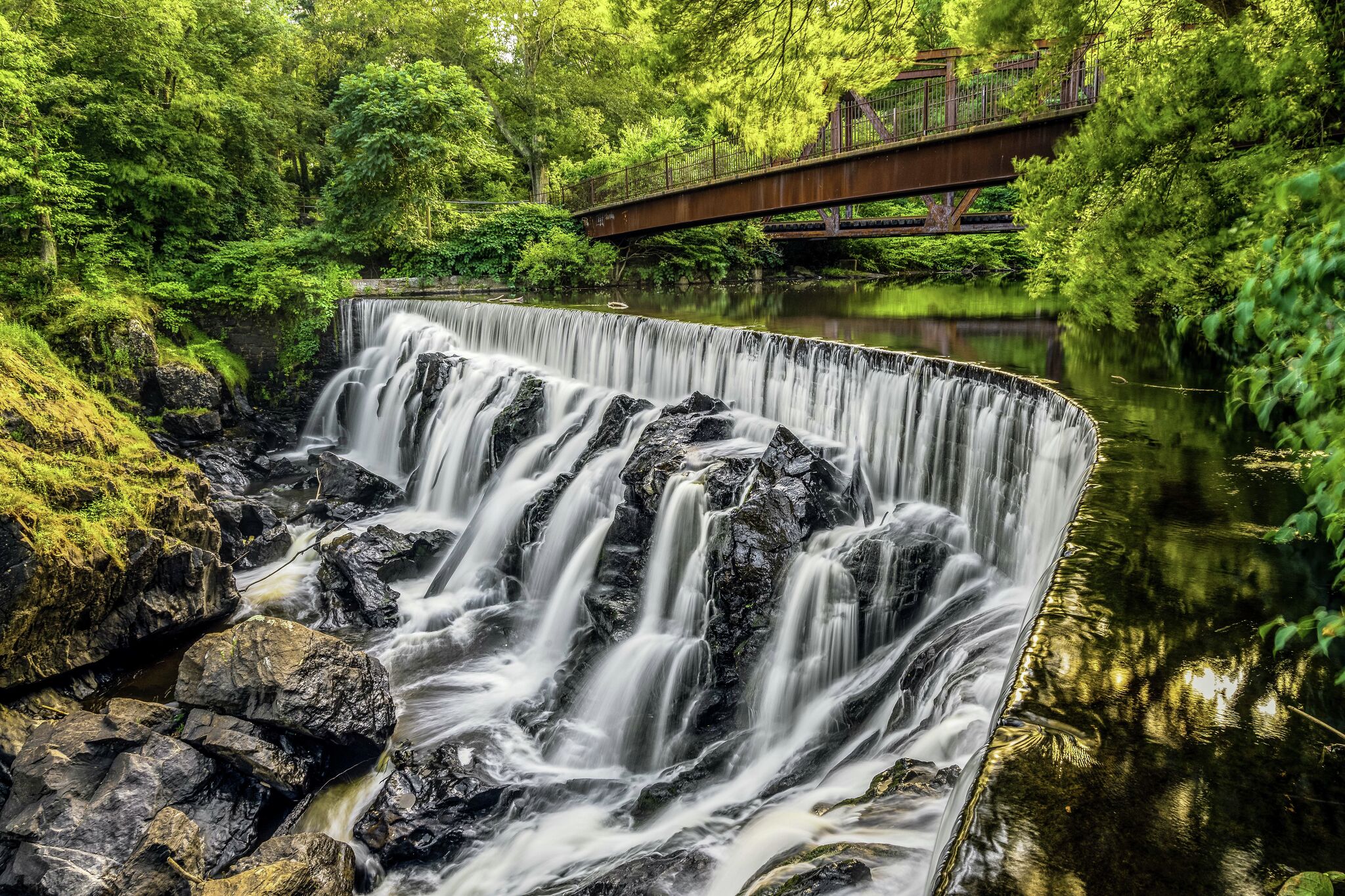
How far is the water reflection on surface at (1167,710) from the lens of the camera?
A: 2.39 meters

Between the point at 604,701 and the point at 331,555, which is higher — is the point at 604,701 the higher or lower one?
the lower one

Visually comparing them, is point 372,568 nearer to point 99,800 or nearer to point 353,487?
point 353,487

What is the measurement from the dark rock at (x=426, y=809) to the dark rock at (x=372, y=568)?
3627 mm

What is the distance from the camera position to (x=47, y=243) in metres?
15.9

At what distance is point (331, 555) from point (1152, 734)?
1044 cm

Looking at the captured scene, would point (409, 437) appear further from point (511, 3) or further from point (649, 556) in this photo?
point (511, 3)

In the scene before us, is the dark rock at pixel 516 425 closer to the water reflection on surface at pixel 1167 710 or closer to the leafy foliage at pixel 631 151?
the water reflection on surface at pixel 1167 710

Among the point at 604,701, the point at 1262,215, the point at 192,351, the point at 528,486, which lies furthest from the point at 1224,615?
the point at 192,351

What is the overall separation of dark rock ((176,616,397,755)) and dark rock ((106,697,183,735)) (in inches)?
7.3

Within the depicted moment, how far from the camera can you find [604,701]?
8.11 meters

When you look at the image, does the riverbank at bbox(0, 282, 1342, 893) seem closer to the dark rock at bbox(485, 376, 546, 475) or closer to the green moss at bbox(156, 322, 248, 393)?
the dark rock at bbox(485, 376, 546, 475)

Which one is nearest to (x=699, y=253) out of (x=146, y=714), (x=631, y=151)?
(x=631, y=151)

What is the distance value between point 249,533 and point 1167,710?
1312cm

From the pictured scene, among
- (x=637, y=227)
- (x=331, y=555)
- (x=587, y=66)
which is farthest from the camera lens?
(x=587, y=66)
